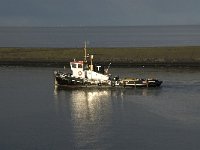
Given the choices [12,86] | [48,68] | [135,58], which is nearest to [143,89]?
[12,86]

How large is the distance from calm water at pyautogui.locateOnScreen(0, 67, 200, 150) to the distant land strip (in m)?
18.3

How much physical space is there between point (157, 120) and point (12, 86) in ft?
71.5

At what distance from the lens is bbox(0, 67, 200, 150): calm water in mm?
32469

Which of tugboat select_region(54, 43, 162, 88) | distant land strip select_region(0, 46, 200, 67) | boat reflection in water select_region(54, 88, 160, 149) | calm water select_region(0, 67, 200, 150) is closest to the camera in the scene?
calm water select_region(0, 67, 200, 150)

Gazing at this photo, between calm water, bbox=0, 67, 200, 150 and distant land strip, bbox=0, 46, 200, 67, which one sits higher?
distant land strip, bbox=0, 46, 200, 67

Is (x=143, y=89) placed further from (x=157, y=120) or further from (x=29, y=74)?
(x=29, y=74)

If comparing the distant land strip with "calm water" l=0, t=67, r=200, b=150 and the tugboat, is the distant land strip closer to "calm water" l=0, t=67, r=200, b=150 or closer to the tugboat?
"calm water" l=0, t=67, r=200, b=150

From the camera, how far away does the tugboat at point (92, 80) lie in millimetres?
53253

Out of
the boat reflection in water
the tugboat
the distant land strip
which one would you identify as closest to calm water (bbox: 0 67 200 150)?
the boat reflection in water

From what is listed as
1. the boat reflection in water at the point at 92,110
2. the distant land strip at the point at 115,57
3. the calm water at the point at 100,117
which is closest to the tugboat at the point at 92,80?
the boat reflection in water at the point at 92,110

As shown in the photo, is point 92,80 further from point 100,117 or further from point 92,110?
point 100,117

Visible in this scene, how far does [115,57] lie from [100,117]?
143ft

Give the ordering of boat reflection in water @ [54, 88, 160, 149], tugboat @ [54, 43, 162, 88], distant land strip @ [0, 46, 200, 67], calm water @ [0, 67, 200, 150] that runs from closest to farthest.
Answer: calm water @ [0, 67, 200, 150]
boat reflection in water @ [54, 88, 160, 149]
tugboat @ [54, 43, 162, 88]
distant land strip @ [0, 46, 200, 67]

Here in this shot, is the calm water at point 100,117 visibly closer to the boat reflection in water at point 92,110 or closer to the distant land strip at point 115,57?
the boat reflection in water at point 92,110
